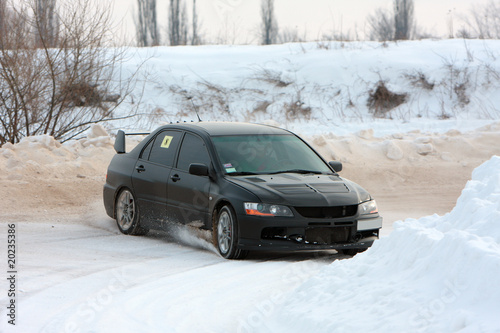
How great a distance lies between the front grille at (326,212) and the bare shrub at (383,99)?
770 inches

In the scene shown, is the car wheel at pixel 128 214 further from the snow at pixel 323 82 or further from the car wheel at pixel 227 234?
the snow at pixel 323 82

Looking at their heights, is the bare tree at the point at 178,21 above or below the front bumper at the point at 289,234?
above

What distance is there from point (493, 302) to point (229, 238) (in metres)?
4.13

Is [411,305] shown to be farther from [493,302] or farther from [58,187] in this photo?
[58,187]

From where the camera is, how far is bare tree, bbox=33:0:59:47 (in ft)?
53.1

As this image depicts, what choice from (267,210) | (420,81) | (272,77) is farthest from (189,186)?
(272,77)

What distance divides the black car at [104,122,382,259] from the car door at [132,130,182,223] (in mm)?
13

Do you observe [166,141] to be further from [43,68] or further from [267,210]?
[43,68]

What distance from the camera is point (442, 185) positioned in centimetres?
1446

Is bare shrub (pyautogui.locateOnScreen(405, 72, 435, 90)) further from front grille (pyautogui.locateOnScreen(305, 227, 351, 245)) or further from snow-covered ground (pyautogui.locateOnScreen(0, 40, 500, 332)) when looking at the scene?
front grille (pyautogui.locateOnScreen(305, 227, 351, 245))

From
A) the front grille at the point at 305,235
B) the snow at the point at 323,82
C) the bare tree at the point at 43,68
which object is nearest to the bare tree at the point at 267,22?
the snow at the point at 323,82

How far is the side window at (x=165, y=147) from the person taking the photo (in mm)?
9086

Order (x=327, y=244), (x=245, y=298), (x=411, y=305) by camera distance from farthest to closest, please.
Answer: (x=327, y=244), (x=245, y=298), (x=411, y=305)

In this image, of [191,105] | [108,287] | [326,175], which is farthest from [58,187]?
[191,105]
